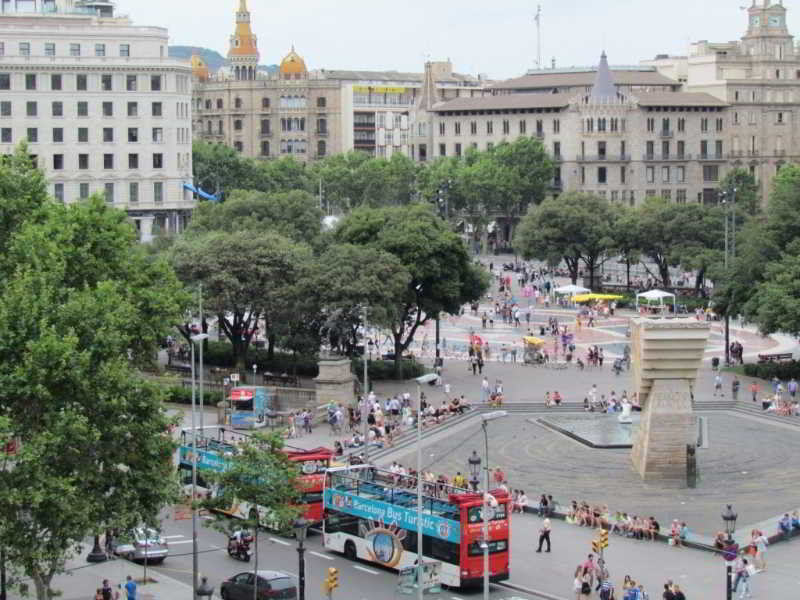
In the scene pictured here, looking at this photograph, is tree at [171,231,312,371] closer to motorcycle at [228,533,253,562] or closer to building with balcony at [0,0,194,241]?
motorcycle at [228,533,253,562]

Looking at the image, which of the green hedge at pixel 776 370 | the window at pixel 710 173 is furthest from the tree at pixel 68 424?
the window at pixel 710 173

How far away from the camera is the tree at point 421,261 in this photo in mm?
86625

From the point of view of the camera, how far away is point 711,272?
101m

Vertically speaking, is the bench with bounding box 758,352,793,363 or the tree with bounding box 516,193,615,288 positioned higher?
the tree with bounding box 516,193,615,288

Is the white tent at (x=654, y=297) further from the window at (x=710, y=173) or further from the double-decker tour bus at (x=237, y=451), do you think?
the window at (x=710, y=173)

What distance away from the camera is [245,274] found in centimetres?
8306

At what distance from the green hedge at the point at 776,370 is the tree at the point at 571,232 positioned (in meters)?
37.1

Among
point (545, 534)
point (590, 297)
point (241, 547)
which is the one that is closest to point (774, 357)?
point (590, 297)

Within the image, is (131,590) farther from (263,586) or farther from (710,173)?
(710,173)

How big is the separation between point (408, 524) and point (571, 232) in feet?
252

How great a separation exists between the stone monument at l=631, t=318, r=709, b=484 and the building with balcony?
69120mm

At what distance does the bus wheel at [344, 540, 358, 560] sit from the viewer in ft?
176

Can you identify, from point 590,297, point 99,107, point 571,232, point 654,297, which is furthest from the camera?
point 99,107


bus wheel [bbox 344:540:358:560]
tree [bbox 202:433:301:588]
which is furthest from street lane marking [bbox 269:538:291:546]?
tree [bbox 202:433:301:588]
